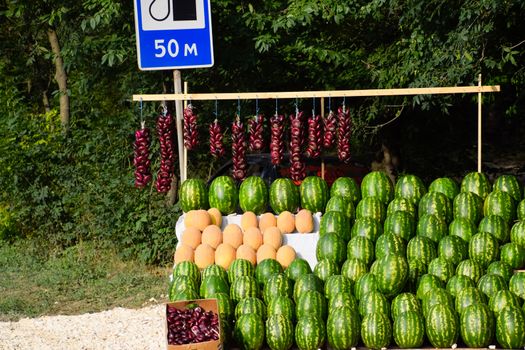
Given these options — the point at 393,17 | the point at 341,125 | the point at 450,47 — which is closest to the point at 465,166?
the point at 393,17

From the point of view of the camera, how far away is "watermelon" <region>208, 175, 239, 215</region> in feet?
29.3

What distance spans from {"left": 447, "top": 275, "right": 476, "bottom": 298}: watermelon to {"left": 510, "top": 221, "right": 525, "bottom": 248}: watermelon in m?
0.85

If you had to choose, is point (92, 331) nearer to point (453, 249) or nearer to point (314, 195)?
point (314, 195)

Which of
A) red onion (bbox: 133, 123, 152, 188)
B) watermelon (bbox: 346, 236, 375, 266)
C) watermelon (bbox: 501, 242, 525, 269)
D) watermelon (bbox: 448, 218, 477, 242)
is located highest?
red onion (bbox: 133, 123, 152, 188)

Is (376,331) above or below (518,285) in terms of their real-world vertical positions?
below

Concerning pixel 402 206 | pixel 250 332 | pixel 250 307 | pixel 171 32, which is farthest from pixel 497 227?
pixel 171 32

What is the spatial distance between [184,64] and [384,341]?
378 centimetres

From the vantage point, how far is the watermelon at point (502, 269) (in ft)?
25.3

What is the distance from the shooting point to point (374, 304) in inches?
289

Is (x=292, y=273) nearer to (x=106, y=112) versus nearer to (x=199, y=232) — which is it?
(x=199, y=232)

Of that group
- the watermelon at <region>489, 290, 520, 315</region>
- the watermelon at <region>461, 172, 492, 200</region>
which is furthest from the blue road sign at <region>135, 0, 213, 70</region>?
the watermelon at <region>489, 290, 520, 315</region>

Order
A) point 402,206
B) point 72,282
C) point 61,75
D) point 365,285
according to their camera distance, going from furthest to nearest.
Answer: point 61,75 < point 72,282 < point 402,206 < point 365,285

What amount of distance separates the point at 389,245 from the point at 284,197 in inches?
50.1

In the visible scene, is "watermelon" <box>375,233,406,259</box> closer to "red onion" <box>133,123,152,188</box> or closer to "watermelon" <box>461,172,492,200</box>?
"watermelon" <box>461,172,492,200</box>
